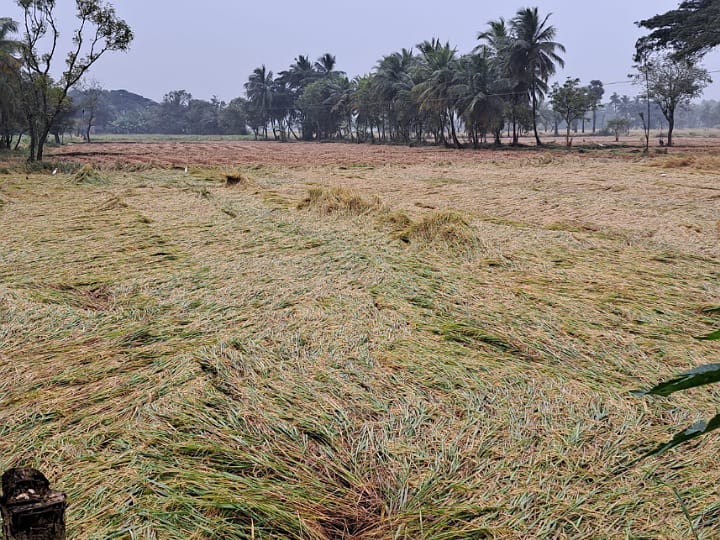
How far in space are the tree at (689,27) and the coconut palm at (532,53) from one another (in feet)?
30.3

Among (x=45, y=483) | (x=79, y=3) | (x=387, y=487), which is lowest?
(x=387, y=487)

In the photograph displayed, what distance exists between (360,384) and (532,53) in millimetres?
32443

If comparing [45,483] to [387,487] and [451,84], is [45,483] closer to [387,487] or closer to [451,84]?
[387,487]

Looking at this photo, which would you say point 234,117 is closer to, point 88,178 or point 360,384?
point 88,178

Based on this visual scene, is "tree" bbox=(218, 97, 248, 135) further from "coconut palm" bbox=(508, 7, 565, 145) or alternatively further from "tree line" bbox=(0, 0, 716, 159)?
"coconut palm" bbox=(508, 7, 565, 145)

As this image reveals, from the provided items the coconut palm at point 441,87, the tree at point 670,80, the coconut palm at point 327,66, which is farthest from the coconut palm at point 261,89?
the tree at point 670,80

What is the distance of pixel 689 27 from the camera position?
19.2 metres

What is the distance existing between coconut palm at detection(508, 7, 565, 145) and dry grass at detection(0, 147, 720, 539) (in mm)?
28640

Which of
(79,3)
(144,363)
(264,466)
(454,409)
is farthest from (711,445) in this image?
(79,3)

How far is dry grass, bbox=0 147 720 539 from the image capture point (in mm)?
1382

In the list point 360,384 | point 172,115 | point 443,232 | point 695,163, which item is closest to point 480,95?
point 695,163

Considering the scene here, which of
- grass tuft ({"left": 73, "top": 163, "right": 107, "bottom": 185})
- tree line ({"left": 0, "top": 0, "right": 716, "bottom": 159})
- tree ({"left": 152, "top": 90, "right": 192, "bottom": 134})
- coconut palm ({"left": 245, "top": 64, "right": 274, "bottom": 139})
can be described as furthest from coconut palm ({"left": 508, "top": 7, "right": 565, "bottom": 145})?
tree ({"left": 152, "top": 90, "right": 192, "bottom": 134})

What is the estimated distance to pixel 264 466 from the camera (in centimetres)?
154

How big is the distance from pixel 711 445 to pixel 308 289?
90.4 inches
